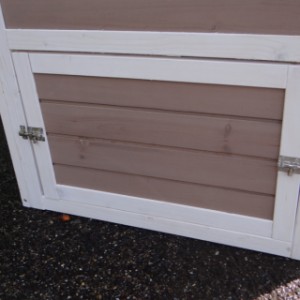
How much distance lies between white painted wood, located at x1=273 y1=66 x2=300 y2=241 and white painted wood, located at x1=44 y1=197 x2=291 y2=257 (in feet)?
0.23

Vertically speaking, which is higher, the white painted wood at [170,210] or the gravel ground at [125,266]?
the white painted wood at [170,210]

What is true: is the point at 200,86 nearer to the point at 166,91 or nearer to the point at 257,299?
the point at 166,91

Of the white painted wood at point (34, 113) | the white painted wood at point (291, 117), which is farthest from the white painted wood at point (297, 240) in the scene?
the white painted wood at point (34, 113)

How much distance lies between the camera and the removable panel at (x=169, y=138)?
4.88 ft

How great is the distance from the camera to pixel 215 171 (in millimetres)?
1627

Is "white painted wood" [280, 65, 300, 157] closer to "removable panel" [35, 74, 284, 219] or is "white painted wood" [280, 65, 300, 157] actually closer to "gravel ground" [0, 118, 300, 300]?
"removable panel" [35, 74, 284, 219]

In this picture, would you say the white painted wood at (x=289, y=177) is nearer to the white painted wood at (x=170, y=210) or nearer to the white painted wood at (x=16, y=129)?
the white painted wood at (x=170, y=210)

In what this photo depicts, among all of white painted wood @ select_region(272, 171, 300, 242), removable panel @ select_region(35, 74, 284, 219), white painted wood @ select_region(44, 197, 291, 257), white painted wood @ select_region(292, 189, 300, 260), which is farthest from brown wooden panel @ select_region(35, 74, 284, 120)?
white painted wood @ select_region(44, 197, 291, 257)

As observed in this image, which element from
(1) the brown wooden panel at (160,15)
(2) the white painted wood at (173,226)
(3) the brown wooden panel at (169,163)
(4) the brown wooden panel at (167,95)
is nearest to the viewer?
(1) the brown wooden panel at (160,15)

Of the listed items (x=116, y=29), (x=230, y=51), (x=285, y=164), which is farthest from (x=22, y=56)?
(x=285, y=164)

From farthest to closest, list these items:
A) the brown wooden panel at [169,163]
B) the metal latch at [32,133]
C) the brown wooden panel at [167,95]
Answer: the metal latch at [32,133]
the brown wooden panel at [169,163]
the brown wooden panel at [167,95]

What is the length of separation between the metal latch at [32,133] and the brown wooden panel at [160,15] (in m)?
0.45

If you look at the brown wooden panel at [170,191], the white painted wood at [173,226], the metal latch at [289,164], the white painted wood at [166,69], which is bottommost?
the white painted wood at [173,226]

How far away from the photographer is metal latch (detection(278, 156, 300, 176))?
1481 mm
